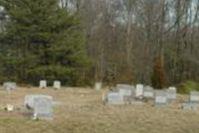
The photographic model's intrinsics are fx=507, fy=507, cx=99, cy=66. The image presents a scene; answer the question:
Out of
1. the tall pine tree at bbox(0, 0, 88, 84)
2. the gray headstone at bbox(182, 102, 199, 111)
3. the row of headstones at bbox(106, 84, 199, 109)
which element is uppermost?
the tall pine tree at bbox(0, 0, 88, 84)

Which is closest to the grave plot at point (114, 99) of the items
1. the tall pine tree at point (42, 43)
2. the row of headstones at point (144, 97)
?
the row of headstones at point (144, 97)

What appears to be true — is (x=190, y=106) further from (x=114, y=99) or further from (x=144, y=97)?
(x=144, y=97)

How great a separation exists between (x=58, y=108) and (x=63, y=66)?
1935cm

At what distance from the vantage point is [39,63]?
1373 inches

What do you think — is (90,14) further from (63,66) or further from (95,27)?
(63,66)

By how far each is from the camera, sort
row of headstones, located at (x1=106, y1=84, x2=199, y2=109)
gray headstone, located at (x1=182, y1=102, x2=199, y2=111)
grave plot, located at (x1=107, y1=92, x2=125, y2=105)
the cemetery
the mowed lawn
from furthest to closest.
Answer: row of headstones, located at (x1=106, y1=84, x2=199, y2=109)
grave plot, located at (x1=107, y1=92, x2=125, y2=105)
gray headstone, located at (x1=182, y1=102, x2=199, y2=111)
the cemetery
the mowed lawn

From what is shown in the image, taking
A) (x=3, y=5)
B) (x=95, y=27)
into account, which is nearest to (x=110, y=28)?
(x=95, y=27)

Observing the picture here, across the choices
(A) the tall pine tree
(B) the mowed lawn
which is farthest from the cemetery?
(A) the tall pine tree

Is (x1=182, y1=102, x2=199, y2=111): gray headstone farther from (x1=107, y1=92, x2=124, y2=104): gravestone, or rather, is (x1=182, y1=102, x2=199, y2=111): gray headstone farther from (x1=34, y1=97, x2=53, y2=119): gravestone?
(x1=34, y1=97, x2=53, y2=119): gravestone

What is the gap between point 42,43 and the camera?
116ft

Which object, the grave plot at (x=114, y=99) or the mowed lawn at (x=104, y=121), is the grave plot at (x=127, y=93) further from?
the mowed lawn at (x=104, y=121)

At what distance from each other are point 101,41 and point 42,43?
42.4ft

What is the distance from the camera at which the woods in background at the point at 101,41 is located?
34.8 meters

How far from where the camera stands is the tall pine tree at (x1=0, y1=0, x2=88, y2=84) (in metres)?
34.5
